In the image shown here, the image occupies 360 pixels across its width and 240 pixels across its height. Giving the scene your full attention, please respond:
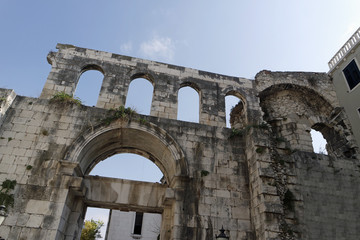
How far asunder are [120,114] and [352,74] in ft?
42.8

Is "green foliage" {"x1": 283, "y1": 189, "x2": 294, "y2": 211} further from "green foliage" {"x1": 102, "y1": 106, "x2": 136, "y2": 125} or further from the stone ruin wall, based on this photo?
"green foliage" {"x1": 102, "y1": 106, "x2": 136, "y2": 125}

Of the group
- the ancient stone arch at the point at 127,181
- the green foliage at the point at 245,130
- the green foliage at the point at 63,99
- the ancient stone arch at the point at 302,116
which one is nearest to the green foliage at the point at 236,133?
the green foliage at the point at 245,130

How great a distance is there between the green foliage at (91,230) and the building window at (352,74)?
86.5ft

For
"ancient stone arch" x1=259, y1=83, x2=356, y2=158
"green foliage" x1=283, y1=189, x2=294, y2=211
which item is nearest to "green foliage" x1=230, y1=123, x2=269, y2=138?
"green foliage" x1=283, y1=189, x2=294, y2=211

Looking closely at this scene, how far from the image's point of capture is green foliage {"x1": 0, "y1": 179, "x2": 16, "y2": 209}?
273 inches

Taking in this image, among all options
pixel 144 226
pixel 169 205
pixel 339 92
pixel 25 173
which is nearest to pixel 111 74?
pixel 25 173

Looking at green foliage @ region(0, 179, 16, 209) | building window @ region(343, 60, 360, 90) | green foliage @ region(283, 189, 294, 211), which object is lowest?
green foliage @ region(0, 179, 16, 209)

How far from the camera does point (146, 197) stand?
356 inches

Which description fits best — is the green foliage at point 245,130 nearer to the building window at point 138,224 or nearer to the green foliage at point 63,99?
the green foliage at point 63,99

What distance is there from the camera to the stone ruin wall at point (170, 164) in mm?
7441

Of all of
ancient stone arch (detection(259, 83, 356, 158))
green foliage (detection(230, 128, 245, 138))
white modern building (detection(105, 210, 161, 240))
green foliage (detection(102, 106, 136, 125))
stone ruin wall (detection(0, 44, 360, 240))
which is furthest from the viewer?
white modern building (detection(105, 210, 161, 240))

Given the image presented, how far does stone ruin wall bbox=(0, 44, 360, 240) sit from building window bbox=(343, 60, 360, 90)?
510cm

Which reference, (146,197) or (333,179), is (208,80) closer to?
(146,197)

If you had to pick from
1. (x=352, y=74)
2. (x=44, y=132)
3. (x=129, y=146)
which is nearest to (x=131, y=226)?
(x=129, y=146)
